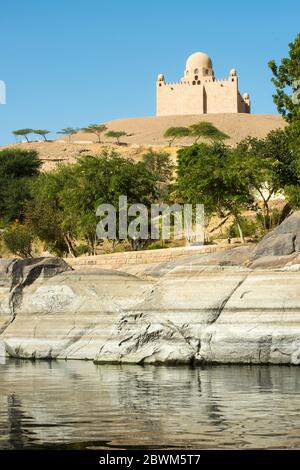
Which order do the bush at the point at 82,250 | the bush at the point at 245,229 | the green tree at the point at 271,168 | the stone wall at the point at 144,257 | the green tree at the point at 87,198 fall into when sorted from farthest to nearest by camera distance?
the bush at the point at 82,250, the green tree at the point at 87,198, the bush at the point at 245,229, the green tree at the point at 271,168, the stone wall at the point at 144,257

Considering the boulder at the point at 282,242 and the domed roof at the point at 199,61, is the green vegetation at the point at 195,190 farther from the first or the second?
the domed roof at the point at 199,61

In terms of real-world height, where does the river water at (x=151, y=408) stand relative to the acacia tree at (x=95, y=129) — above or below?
below

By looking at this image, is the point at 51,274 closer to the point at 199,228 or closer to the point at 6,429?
the point at 6,429

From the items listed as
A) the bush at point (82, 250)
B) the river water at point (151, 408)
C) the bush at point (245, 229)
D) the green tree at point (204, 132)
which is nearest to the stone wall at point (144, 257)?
the bush at point (245, 229)

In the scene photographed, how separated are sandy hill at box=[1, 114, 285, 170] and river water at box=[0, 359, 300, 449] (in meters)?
82.8

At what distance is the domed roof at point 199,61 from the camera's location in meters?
136

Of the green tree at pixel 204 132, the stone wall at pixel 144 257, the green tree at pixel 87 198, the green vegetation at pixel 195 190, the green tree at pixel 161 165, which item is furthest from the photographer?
the green tree at pixel 204 132

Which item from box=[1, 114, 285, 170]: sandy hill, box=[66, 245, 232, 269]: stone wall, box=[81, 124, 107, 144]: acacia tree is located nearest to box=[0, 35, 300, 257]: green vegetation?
box=[66, 245, 232, 269]: stone wall

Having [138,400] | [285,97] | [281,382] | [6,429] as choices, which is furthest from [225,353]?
[285,97]

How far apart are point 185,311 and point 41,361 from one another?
3701mm

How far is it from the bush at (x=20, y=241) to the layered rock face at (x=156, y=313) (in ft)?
68.2

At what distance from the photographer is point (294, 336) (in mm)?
17359

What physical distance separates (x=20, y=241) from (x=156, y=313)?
25.7 m

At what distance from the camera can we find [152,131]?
130250 mm
